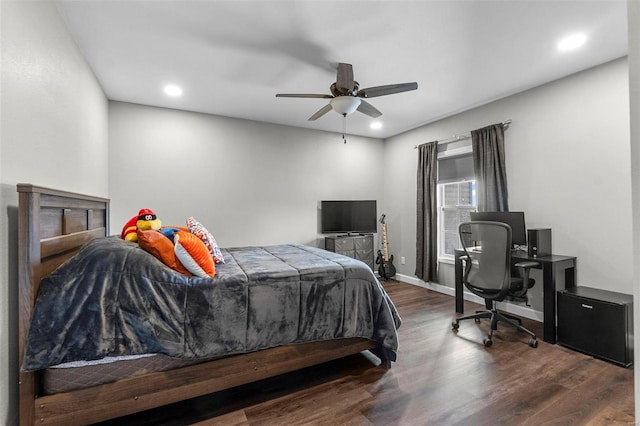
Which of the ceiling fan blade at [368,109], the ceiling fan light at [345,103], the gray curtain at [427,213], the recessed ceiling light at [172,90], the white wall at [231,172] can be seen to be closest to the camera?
the ceiling fan light at [345,103]

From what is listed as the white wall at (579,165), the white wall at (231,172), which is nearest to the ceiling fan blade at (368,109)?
the white wall at (579,165)

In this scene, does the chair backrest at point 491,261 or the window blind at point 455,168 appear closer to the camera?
the chair backrest at point 491,261

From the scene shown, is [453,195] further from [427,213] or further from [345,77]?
[345,77]

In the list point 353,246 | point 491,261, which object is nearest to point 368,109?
point 491,261

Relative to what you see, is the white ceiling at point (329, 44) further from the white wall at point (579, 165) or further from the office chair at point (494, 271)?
the office chair at point (494, 271)

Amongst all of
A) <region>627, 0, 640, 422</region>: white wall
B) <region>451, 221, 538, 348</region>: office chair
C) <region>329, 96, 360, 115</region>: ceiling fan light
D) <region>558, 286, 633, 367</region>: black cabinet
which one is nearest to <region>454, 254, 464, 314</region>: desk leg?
<region>451, 221, 538, 348</region>: office chair

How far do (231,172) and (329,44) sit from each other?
8.11ft

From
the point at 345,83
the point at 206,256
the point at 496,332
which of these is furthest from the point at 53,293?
the point at 496,332

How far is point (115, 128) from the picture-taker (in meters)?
3.61

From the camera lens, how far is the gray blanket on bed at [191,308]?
1.48m

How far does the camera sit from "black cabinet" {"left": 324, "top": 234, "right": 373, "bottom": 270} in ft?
15.8

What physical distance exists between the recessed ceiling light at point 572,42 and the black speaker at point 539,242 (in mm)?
1721

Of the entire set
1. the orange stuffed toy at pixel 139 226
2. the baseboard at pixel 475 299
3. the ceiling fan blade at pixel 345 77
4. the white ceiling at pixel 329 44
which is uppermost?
the white ceiling at pixel 329 44

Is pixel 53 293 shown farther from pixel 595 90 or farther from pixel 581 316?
pixel 595 90
